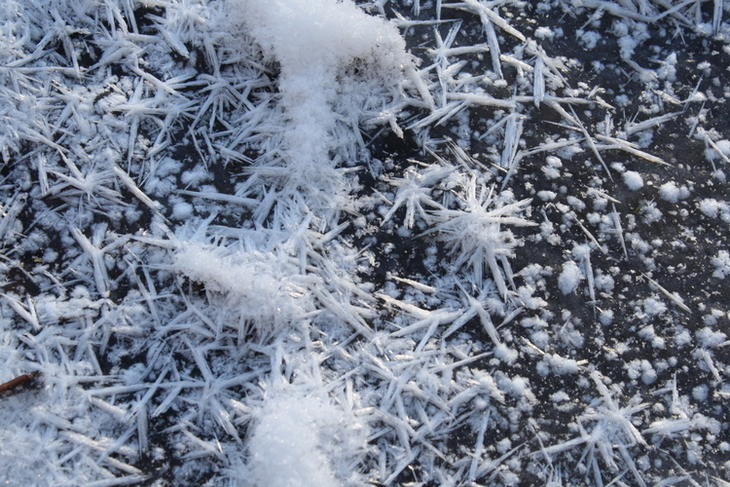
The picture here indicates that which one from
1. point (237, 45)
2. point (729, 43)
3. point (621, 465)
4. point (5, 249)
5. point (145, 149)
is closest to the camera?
point (621, 465)

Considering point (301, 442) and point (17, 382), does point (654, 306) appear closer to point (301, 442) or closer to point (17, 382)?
point (301, 442)

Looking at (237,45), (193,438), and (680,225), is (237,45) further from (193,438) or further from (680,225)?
(680,225)

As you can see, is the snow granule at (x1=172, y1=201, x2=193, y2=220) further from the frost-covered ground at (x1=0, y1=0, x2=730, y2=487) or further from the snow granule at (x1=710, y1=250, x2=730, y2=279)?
the snow granule at (x1=710, y1=250, x2=730, y2=279)

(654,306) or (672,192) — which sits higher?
(672,192)

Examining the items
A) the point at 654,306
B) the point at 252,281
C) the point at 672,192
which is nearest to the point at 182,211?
the point at 252,281

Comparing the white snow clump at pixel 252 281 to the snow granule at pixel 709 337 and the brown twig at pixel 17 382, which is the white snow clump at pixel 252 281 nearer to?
the brown twig at pixel 17 382

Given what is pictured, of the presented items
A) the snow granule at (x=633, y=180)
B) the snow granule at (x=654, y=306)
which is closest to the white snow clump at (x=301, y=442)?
the snow granule at (x=654, y=306)

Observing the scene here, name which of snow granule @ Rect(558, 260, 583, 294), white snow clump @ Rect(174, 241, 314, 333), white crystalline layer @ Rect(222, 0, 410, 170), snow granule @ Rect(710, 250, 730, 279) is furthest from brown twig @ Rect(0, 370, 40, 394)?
snow granule @ Rect(710, 250, 730, 279)

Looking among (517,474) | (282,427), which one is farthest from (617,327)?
(282,427)
